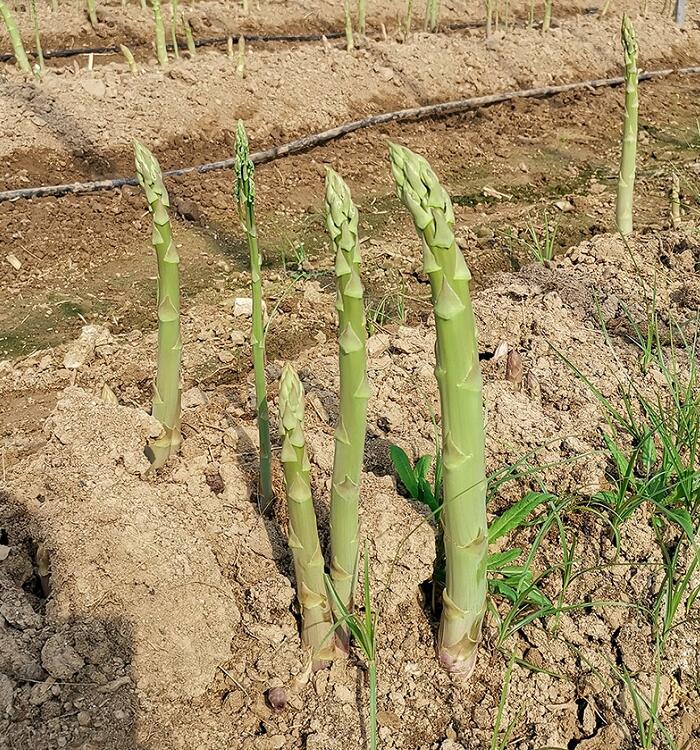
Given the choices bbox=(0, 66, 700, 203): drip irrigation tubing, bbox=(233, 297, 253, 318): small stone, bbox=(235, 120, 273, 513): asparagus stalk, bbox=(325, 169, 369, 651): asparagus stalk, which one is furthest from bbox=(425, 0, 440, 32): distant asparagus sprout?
bbox=(325, 169, 369, 651): asparagus stalk

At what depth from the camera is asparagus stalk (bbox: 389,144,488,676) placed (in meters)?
1.82

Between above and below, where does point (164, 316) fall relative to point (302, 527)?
above

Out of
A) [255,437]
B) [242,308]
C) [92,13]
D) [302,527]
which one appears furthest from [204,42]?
[302,527]

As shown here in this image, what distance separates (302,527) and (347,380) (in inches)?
17.3

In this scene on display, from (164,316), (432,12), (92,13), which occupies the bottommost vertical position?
(164,316)

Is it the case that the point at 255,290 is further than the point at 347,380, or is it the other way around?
the point at 255,290

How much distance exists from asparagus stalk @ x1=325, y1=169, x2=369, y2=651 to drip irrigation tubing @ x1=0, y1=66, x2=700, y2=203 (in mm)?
4321

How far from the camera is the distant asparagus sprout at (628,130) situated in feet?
14.5

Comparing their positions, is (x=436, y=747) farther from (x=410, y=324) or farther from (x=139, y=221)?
(x=139, y=221)

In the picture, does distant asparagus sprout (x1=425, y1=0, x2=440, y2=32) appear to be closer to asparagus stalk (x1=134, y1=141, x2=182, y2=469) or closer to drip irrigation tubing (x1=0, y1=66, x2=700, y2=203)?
drip irrigation tubing (x1=0, y1=66, x2=700, y2=203)

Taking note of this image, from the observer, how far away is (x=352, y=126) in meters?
7.14

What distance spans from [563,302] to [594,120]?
455 cm

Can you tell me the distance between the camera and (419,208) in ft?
5.93

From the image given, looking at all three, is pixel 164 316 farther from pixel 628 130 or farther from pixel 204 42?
pixel 204 42
